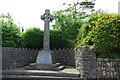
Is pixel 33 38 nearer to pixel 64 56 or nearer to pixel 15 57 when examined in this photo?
pixel 64 56

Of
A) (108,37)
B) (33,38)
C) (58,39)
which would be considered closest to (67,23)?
(58,39)

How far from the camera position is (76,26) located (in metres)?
19.1

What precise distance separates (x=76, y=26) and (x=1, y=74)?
12243mm

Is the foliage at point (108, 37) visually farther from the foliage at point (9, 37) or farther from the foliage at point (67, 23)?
the foliage at point (67, 23)

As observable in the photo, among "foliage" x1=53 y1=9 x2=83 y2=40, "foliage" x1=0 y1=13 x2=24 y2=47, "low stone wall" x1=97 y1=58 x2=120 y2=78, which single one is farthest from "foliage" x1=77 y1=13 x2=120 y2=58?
"foliage" x1=53 y1=9 x2=83 y2=40

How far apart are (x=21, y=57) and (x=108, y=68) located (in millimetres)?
7568

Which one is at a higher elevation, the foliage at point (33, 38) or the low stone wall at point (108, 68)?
the foliage at point (33, 38)

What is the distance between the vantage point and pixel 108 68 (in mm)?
7434

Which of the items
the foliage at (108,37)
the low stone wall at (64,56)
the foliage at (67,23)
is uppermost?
the foliage at (67,23)

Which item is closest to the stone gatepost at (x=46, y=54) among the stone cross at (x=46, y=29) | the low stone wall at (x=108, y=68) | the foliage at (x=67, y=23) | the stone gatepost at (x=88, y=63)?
the stone cross at (x=46, y=29)

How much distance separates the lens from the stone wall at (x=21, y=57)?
1045cm

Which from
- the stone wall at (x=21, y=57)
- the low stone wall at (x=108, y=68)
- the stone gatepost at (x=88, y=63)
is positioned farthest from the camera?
the stone wall at (x=21, y=57)

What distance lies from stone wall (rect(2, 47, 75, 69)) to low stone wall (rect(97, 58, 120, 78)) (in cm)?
541

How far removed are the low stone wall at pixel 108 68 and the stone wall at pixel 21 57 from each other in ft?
17.8
